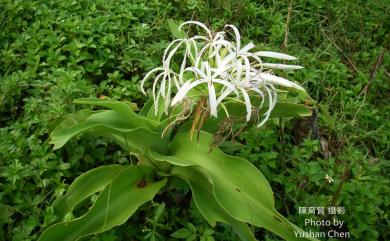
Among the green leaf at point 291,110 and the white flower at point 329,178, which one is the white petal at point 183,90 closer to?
the green leaf at point 291,110

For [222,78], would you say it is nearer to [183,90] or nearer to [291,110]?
[183,90]

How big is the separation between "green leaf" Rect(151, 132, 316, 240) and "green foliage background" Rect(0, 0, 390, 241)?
148 millimetres

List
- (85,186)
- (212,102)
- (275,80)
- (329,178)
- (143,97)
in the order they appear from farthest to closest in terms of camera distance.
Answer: (143,97)
(329,178)
(85,186)
(275,80)
(212,102)

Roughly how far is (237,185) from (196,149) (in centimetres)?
17

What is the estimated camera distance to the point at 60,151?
1.62 metres

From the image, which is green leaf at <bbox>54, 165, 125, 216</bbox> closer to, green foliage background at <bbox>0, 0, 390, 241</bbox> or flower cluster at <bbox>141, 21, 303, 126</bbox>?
green foliage background at <bbox>0, 0, 390, 241</bbox>

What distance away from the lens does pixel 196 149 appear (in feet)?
4.67

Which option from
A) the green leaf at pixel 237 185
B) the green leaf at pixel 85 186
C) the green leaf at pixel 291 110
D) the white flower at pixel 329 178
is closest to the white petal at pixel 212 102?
the green leaf at pixel 237 185

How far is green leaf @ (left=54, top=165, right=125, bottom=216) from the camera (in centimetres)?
142

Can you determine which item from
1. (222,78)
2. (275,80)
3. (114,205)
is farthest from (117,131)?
(275,80)

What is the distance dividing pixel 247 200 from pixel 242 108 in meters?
0.30

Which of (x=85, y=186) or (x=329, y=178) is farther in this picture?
(x=329, y=178)

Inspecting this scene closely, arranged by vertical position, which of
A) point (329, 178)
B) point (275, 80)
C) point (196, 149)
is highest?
point (275, 80)

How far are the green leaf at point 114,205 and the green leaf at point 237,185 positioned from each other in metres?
0.11
